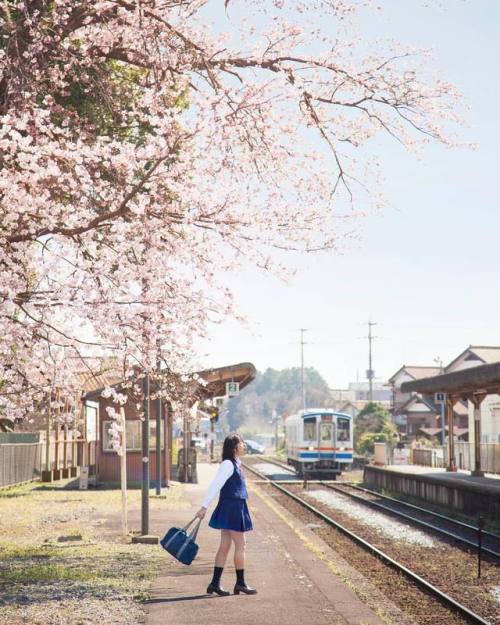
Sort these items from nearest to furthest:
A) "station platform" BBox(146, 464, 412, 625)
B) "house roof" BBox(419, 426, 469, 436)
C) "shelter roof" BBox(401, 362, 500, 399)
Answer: "station platform" BBox(146, 464, 412, 625) → "shelter roof" BBox(401, 362, 500, 399) → "house roof" BBox(419, 426, 469, 436)

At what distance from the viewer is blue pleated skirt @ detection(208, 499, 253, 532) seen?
9773 millimetres

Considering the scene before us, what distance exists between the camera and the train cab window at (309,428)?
41.5 m

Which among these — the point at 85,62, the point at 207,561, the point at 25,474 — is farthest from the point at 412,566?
the point at 25,474

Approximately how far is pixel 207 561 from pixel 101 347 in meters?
4.05

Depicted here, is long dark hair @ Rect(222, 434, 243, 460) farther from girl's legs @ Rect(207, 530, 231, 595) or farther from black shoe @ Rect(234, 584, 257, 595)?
black shoe @ Rect(234, 584, 257, 595)

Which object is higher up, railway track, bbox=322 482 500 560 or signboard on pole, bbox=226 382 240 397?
signboard on pole, bbox=226 382 240 397

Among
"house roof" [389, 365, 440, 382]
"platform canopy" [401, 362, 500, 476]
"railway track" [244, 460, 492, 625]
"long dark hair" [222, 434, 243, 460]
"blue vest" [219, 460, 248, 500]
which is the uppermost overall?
"house roof" [389, 365, 440, 382]

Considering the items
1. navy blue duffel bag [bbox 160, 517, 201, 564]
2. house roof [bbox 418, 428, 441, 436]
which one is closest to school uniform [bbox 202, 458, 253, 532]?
navy blue duffel bag [bbox 160, 517, 201, 564]

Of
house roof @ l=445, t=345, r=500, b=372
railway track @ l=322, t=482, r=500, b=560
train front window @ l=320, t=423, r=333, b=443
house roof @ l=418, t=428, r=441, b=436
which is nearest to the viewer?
railway track @ l=322, t=482, r=500, b=560

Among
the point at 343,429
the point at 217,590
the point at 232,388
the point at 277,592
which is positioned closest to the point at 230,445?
the point at 217,590

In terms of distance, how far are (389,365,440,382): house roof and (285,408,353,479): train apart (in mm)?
47374

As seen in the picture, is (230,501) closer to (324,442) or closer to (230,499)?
(230,499)

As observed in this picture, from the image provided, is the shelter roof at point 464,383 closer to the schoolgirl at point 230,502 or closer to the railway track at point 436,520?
the railway track at point 436,520

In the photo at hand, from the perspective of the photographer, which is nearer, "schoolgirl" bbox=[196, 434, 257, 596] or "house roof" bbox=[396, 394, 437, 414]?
"schoolgirl" bbox=[196, 434, 257, 596]
